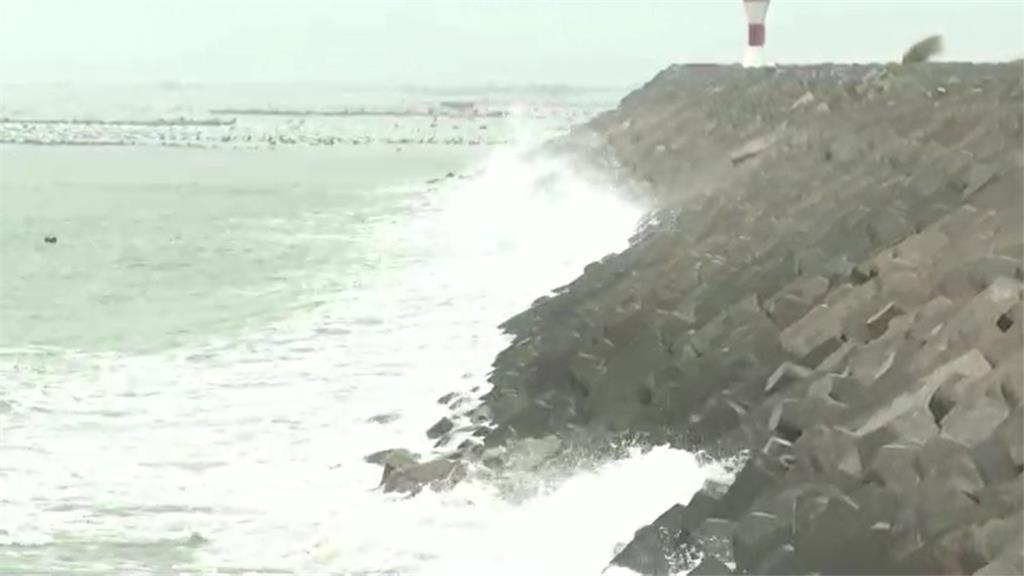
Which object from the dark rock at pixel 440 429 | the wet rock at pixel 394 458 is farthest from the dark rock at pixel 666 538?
the dark rock at pixel 440 429

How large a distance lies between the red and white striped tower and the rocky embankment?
45.0 ft

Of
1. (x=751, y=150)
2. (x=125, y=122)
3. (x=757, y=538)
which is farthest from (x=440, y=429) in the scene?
(x=125, y=122)

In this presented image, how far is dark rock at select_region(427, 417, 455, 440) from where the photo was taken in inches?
334

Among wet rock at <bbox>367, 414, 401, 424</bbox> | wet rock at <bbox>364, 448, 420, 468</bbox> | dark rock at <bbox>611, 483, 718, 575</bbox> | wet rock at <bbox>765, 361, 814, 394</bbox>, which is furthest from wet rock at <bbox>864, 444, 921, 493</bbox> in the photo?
wet rock at <bbox>367, 414, 401, 424</bbox>

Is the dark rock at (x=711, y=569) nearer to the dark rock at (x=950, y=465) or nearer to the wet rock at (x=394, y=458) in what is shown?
the dark rock at (x=950, y=465)

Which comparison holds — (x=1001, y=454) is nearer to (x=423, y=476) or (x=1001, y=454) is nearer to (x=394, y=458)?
(x=423, y=476)

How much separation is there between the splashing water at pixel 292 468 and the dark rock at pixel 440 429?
15cm

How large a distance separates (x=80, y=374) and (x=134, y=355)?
3.44ft

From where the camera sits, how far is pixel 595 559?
19.3 feet

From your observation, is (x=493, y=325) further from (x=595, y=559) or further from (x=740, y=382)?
(x=595, y=559)

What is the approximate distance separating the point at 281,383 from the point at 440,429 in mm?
2516

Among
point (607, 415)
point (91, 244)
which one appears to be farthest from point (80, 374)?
point (91, 244)

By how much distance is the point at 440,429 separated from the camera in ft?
28.1

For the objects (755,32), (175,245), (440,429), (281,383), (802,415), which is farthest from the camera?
(755,32)
